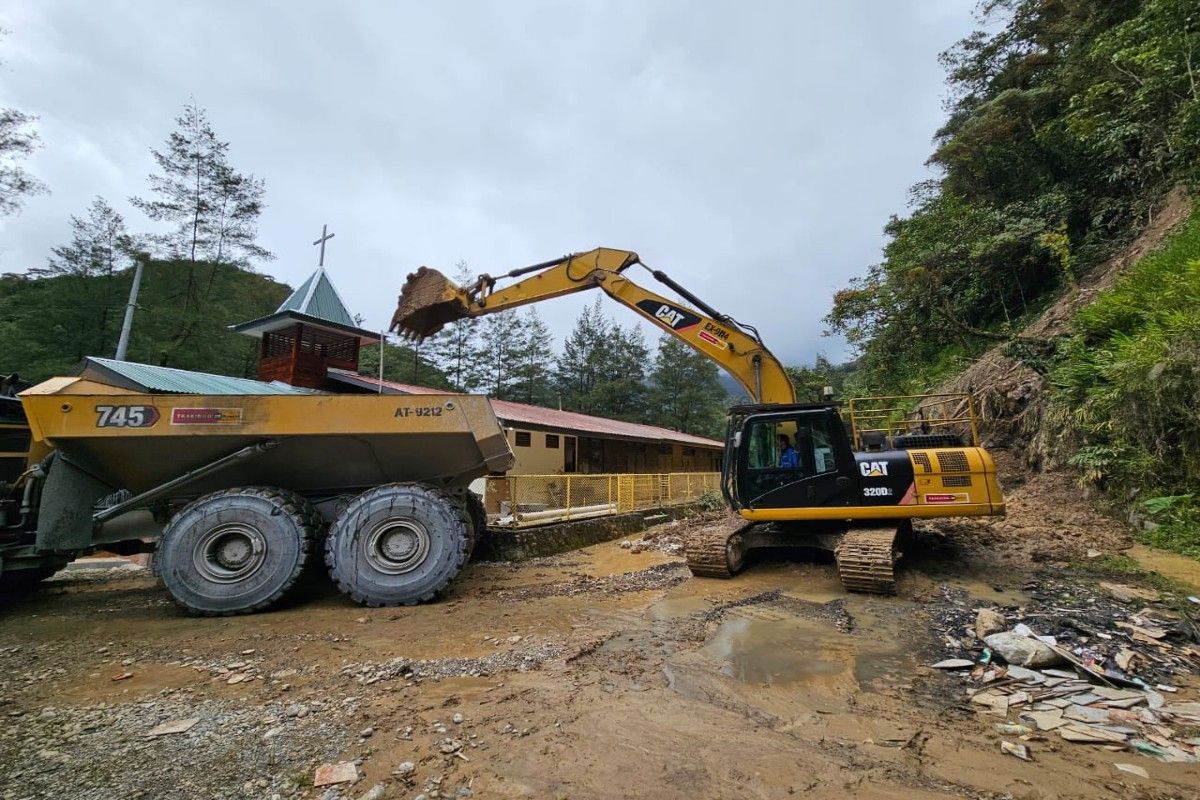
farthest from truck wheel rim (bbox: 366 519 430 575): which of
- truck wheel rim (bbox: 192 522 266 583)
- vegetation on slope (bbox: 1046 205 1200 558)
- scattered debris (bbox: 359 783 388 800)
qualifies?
vegetation on slope (bbox: 1046 205 1200 558)

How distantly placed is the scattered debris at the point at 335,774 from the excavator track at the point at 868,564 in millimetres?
4891

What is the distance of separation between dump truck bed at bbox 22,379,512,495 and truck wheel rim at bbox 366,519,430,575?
2.50ft

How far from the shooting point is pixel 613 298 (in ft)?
24.7

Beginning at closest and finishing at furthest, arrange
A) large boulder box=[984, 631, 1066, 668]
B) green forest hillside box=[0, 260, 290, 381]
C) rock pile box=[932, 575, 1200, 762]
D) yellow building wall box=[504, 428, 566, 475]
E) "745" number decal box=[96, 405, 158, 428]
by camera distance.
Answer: rock pile box=[932, 575, 1200, 762] < large boulder box=[984, 631, 1066, 668] < "745" number decal box=[96, 405, 158, 428] < yellow building wall box=[504, 428, 566, 475] < green forest hillside box=[0, 260, 290, 381]

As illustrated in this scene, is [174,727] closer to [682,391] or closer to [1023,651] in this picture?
[1023,651]

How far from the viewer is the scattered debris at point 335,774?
7.17 feet

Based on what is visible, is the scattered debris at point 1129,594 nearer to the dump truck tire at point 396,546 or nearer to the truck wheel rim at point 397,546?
the dump truck tire at point 396,546

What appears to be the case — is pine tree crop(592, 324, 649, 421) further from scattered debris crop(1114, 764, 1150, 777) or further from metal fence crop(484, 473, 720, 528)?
scattered debris crop(1114, 764, 1150, 777)

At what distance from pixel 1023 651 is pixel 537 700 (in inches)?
126

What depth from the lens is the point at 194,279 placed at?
19219 millimetres

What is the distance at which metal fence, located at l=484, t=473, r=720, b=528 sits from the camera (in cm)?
895

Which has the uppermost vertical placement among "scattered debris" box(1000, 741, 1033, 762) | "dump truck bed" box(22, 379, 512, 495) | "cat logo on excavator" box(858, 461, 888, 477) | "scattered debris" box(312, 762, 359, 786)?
"dump truck bed" box(22, 379, 512, 495)

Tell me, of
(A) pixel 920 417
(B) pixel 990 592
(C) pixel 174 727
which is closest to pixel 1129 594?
(B) pixel 990 592

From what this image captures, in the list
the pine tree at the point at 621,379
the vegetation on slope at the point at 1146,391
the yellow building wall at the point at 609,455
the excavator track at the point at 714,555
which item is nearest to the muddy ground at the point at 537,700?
the excavator track at the point at 714,555
